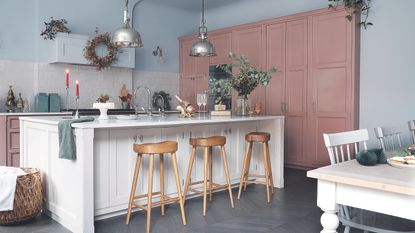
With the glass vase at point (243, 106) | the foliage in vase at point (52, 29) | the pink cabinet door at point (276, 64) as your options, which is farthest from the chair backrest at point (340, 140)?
the foliage in vase at point (52, 29)

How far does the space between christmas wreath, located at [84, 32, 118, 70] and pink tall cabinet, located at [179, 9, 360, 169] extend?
2251mm

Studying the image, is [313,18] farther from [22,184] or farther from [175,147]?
[22,184]

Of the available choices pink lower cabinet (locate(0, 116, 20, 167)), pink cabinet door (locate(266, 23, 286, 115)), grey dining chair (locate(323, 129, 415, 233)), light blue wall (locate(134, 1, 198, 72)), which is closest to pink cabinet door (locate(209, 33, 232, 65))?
pink cabinet door (locate(266, 23, 286, 115))

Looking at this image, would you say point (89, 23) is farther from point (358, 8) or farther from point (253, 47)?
point (358, 8)

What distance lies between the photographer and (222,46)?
6809 millimetres

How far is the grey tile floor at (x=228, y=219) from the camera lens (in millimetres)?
3100

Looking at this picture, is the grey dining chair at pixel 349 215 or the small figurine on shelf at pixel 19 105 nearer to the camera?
the grey dining chair at pixel 349 215

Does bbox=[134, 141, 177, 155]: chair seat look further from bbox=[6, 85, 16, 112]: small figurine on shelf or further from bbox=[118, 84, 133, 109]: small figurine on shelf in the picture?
bbox=[118, 84, 133, 109]: small figurine on shelf

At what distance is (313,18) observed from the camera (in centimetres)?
552

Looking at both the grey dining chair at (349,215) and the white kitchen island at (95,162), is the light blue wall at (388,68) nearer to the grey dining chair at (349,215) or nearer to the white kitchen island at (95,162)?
the white kitchen island at (95,162)

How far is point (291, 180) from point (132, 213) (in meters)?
2.42

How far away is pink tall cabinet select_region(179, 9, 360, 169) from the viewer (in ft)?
17.0

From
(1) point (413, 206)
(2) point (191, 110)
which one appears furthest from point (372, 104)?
(1) point (413, 206)

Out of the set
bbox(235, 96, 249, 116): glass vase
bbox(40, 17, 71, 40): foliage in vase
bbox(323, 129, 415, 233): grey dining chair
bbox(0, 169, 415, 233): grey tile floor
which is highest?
bbox(40, 17, 71, 40): foliage in vase
